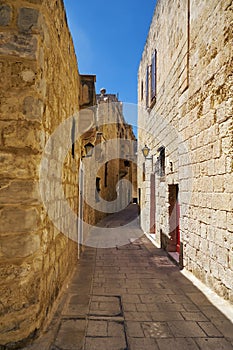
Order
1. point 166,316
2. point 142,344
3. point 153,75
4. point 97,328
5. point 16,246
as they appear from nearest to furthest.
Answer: point 16,246
point 142,344
point 97,328
point 166,316
point 153,75

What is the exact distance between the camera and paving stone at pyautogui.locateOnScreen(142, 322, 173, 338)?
7.93 feet

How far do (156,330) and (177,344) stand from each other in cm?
28

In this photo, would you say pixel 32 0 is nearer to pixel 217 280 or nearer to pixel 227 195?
pixel 227 195

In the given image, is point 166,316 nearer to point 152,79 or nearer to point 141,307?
point 141,307

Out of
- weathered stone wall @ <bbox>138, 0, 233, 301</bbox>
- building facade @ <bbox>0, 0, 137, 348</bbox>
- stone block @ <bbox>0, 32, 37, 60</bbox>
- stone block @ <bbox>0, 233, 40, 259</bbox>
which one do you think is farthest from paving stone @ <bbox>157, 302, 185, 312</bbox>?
stone block @ <bbox>0, 32, 37, 60</bbox>

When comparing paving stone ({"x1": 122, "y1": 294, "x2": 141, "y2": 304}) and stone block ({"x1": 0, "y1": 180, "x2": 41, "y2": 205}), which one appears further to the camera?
paving stone ({"x1": 122, "y1": 294, "x2": 141, "y2": 304})

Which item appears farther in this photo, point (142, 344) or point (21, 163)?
point (142, 344)

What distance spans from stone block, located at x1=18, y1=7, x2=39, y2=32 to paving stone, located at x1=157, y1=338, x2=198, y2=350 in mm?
2995

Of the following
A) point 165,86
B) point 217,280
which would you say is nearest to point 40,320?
point 217,280

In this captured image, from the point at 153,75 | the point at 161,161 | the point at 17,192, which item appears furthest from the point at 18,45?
the point at 153,75

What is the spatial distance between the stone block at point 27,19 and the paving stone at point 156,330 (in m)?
2.99

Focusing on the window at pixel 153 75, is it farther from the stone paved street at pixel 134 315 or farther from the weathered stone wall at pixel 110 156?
the stone paved street at pixel 134 315

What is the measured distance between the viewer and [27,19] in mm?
2139

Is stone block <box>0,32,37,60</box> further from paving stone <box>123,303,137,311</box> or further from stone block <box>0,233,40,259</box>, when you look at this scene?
paving stone <box>123,303,137,311</box>
